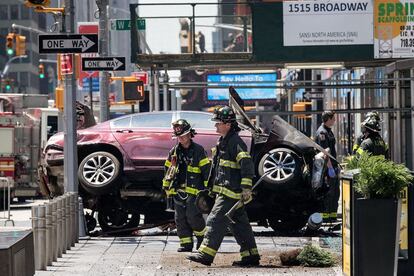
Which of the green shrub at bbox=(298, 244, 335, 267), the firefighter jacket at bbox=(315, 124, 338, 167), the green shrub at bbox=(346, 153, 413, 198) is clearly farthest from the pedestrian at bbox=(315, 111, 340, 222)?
the green shrub at bbox=(346, 153, 413, 198)

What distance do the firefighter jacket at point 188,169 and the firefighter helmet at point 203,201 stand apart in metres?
0.22

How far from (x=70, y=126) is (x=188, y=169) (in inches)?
121

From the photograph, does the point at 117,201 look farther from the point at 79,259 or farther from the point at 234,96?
the point at 79,259

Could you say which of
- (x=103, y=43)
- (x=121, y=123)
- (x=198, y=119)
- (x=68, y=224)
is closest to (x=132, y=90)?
(x=103, y=43)

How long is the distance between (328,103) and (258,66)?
1727 centimetres

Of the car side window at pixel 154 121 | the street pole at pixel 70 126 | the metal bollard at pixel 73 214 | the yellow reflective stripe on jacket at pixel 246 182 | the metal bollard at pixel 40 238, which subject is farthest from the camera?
the car side window at pixel 154 121

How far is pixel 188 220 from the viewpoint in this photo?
1578 centimetres

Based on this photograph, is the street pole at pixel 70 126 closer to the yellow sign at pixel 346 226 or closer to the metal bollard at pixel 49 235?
the metal bollard at pixel 49 235

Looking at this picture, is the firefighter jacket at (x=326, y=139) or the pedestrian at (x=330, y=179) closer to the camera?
the pedestrian at (x=330, y=179)

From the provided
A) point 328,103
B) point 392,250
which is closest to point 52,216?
point 392,250

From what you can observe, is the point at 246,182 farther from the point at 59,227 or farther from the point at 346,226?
the point at 59,227

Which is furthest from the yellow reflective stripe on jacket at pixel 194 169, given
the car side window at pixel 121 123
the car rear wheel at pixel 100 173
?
the car side window at pixel 121 123

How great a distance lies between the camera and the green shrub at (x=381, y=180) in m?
11.0

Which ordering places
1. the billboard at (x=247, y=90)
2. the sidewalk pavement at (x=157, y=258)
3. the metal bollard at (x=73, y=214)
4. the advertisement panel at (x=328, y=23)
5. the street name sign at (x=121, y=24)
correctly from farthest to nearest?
the billboard at (x=247, y=90) → the street name sign at (x=121, y=24) → the advertisement panel at (x=328, y=23) → the metal bollard at (x=73, y=214) → the sidewalk pavement at (x=157, y=258)
